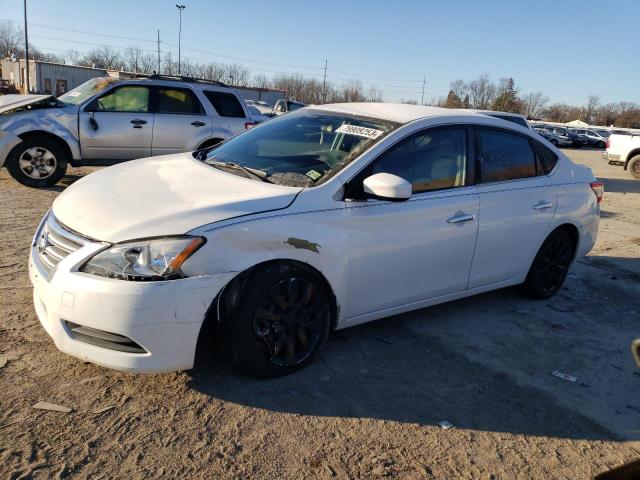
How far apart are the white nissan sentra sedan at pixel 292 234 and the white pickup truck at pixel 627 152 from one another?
640 inches

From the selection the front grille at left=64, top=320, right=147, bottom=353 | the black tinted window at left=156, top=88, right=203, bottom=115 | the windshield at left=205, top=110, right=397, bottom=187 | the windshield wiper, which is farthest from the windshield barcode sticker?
the black tinted window at left=156, top=88, right=203, bottom=115

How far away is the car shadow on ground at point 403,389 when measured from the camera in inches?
125

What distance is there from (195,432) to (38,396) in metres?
0.91

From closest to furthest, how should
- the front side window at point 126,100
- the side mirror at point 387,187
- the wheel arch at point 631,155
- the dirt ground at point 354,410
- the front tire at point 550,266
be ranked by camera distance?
the dirt ground at point 354,410 → the side mirror at point 387,187 → the front tire at point 550,266 → the front side window at point 126,100 → the wheel arch at point 631,155

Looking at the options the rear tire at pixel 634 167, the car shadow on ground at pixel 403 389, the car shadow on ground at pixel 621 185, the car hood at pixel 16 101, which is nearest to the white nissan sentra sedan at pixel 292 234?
the car shadow on ground at pixel 403 389

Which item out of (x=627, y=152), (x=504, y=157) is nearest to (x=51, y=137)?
(x=504, y=157)

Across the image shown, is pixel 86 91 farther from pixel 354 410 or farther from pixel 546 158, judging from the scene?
pixel 354 410

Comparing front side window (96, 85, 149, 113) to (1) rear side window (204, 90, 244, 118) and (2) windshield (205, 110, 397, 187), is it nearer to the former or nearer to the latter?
(1) rear side window (204, 90, 244, 118)

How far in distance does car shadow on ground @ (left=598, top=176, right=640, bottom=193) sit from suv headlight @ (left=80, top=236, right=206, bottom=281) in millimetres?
14192

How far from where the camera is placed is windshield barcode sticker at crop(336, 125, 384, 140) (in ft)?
12.7

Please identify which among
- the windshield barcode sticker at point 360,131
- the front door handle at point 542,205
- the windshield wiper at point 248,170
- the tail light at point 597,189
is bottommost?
the front door handle at point 542,205

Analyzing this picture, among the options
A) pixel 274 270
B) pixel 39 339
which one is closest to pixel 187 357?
pixel 274 270

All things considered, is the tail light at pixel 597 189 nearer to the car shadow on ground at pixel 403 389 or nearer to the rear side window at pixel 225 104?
the car shadow on ground at pixel 403 389

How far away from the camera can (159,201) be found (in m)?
3.22
